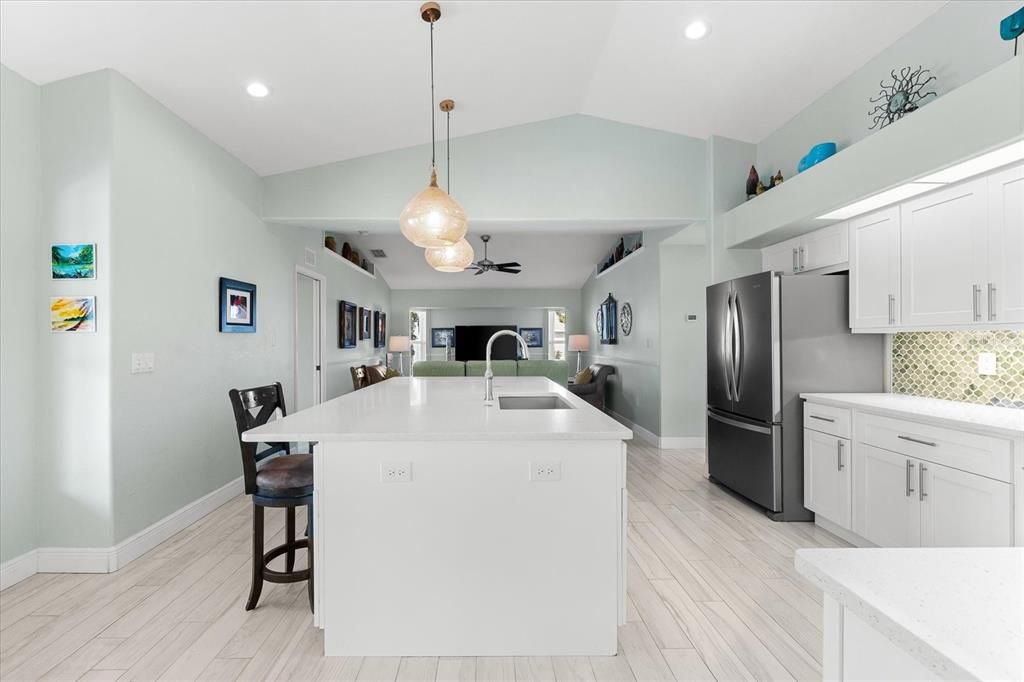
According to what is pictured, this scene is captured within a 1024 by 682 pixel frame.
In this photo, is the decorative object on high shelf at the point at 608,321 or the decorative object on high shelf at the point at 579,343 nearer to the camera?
the decorative object on high shelf at the point at 608,321

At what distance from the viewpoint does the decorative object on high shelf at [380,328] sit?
30.9 ft

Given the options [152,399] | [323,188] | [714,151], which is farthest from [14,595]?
[714,151]

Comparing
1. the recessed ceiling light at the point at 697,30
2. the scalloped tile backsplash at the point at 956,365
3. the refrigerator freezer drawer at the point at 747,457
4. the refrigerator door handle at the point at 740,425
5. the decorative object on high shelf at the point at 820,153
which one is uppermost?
the recessed ceiling light at the point at 697,30

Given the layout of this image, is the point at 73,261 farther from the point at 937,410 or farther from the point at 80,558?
the point at 937,410

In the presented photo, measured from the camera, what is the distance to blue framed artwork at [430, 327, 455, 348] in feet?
37.0

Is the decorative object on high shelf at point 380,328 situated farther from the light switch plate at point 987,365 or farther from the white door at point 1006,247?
the white door at point 1006,247

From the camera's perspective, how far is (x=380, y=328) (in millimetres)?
9766

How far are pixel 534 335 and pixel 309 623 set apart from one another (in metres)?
9.27

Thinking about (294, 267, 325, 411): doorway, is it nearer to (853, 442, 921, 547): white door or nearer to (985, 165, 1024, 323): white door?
(853, 442, 921, 547): white door

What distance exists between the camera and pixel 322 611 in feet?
6.70

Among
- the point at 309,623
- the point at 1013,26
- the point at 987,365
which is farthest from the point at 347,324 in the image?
the point at 1013,26

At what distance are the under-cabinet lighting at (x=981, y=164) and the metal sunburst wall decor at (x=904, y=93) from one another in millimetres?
522

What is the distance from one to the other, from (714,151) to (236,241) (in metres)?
4.03

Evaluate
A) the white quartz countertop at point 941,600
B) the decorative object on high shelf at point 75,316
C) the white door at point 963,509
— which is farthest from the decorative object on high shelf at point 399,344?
the white quartz countertop at point 941,600
